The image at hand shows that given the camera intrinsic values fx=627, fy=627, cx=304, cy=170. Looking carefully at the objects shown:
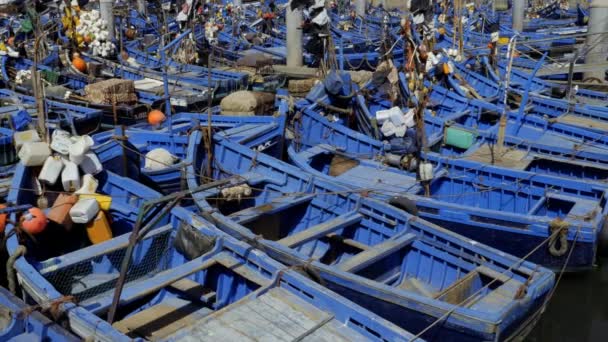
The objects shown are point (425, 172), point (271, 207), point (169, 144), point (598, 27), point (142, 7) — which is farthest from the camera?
point (142, 7)

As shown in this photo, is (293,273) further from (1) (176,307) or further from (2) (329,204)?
(2) (329,204)

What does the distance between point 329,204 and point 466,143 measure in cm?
513

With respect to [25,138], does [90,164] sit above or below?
below

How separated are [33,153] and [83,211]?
4.05 feet

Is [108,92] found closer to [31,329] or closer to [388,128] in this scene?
[388,128]

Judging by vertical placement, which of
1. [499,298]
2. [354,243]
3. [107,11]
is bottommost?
[354,243]

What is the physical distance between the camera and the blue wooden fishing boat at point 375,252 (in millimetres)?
7223

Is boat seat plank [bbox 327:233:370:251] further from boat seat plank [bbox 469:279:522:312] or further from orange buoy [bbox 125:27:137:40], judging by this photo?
orange buoy [bbox 125:27:137:40]

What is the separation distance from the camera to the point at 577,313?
10.3 m

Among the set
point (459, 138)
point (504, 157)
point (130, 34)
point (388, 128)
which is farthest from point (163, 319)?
point (130, 34)

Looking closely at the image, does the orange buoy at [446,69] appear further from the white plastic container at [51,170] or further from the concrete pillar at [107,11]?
the concrete pillar at [107,11]

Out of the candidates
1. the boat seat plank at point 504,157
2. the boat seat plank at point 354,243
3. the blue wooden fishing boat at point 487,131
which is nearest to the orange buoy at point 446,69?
the blue wooden fishing boat at point 487,131

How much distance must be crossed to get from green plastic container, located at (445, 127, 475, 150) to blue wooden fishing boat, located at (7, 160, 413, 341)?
7.43m

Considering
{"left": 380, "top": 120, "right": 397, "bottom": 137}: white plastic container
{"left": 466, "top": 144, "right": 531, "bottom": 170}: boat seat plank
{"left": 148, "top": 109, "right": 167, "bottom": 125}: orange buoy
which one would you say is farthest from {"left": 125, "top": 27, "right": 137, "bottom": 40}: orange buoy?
{"left": 466, "top": 144, "right": 531, "bottom": 170}: boat seat plank
